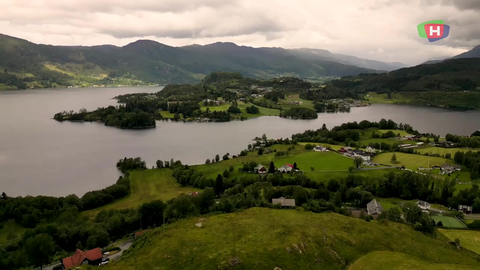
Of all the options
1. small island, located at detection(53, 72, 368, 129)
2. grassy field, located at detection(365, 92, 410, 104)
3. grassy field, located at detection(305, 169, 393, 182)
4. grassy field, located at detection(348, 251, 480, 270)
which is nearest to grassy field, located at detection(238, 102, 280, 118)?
small island, located at detection(53, 72, 368, 129)

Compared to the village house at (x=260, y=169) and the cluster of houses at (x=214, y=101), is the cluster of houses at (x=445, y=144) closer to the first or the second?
the village house at (x=260, y=169)

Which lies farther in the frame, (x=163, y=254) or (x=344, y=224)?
(x=344, y=224)

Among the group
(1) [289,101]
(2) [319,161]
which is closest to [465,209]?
(2) [319,161]

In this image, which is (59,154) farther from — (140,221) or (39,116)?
(39,116)

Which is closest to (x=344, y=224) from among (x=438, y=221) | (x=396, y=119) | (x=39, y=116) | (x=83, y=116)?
(x=438, y=221)

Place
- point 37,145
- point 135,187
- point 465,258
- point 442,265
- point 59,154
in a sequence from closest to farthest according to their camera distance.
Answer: point 442,265, point 465,258, point 135,187, point 59,154, point 37,145

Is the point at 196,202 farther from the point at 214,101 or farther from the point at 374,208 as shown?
the point at 214,101

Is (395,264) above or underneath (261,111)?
underneath
